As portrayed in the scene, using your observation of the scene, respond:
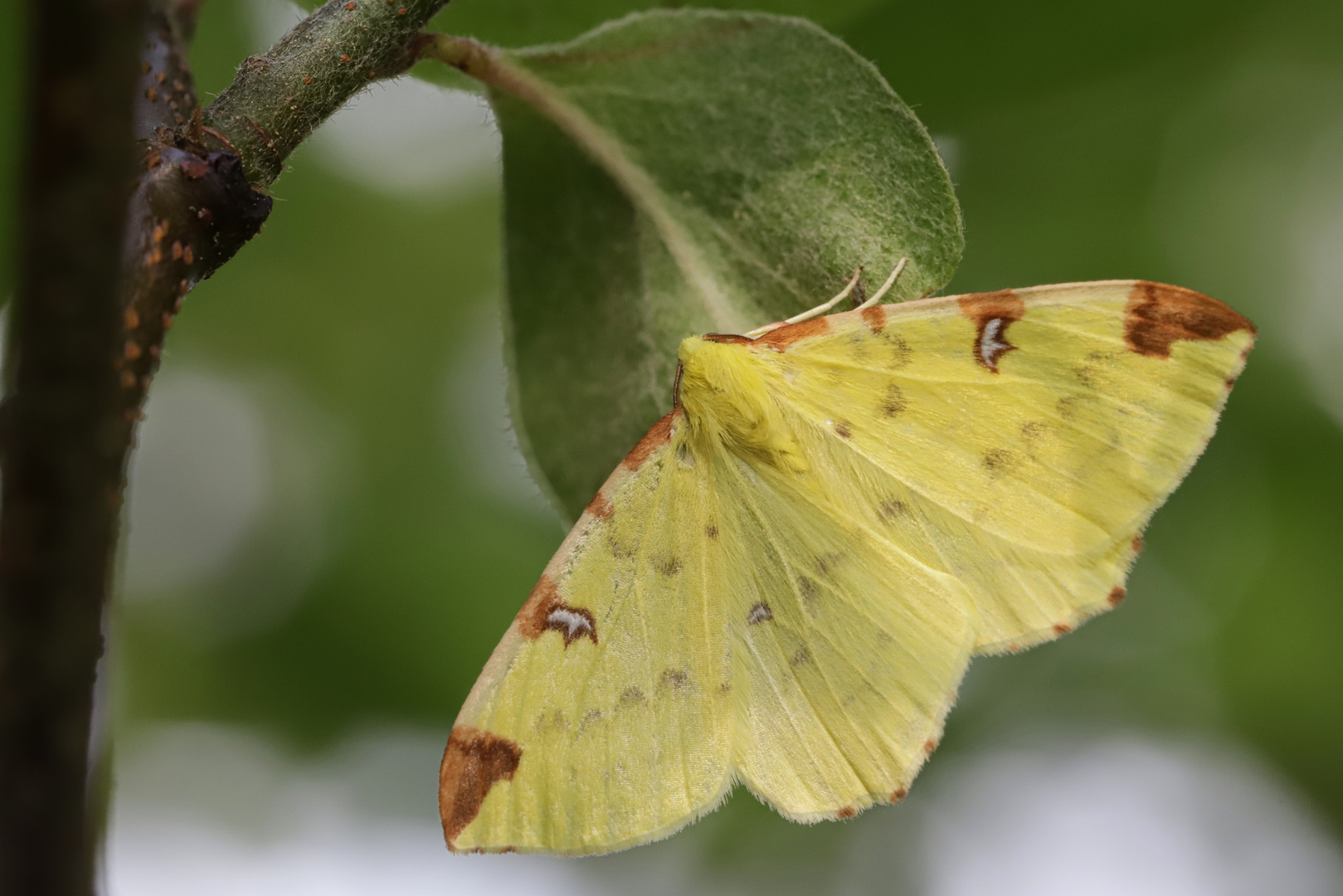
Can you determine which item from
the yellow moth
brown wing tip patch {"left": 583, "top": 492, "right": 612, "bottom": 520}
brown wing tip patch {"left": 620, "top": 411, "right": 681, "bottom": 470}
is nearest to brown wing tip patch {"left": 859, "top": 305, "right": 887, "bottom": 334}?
the yellow moth

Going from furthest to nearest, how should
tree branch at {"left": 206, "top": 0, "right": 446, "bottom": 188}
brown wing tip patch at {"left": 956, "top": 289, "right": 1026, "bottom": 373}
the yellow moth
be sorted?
brown wing tip patch at {"left": 956, "top": 289, "right": 1026, "bottom": 373} → the yellow moth → tree branch at {"left": 206, "top": 0, "right": 446, "bottom": 188}

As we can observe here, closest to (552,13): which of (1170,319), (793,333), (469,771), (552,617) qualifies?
(793,333)

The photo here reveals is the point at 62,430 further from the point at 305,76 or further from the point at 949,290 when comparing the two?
the point at 949,290

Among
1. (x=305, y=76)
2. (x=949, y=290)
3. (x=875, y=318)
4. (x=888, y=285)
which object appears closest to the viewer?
(x=305, y=76)

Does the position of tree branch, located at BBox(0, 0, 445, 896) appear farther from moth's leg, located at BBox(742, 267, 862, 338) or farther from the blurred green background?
the blurred green background

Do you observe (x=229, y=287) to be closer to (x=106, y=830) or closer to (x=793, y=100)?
(x=793, y=100)
